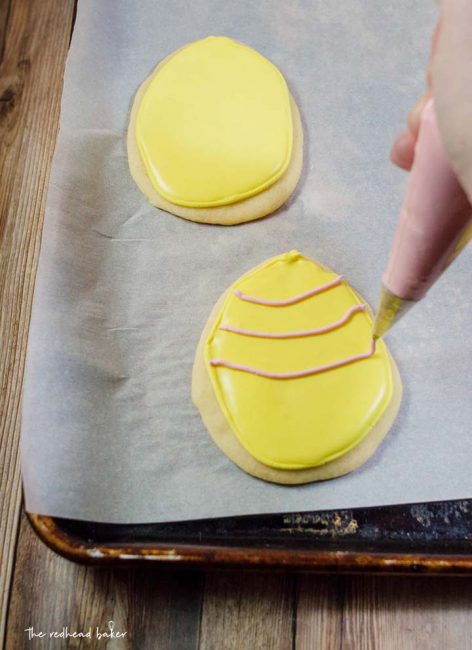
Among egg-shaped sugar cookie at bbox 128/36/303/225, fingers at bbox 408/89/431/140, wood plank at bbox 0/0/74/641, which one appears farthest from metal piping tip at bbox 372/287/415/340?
wood plank at bbox 0/0/74/641

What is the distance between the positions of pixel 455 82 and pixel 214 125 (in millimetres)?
795

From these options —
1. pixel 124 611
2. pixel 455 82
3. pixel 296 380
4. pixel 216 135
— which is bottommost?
pixel 124 611

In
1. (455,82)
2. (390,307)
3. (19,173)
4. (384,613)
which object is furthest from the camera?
(19,173)

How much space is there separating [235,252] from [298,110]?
0.31 meters

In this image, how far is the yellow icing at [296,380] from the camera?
3.04ft

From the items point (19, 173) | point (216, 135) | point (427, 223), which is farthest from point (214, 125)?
point (427, 223)

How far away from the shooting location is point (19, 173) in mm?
1226

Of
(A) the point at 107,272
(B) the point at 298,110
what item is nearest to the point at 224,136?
(B) the point at 298,110

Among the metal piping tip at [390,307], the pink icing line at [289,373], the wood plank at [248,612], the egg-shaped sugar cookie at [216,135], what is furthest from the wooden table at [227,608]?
the egg-shaped sugar cookie at [216,135]

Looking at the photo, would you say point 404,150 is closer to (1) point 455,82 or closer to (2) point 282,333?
(1) point 455,82

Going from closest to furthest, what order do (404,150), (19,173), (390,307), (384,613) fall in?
(404,150) < (390,307) < (384,613) < (19,173)

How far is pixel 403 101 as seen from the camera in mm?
1178

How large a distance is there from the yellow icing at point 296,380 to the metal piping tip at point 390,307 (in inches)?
5.3

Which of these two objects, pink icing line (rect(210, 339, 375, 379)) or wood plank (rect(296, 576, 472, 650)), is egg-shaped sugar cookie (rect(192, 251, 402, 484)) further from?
wood plank (rect(296, 576, 472, 650))
